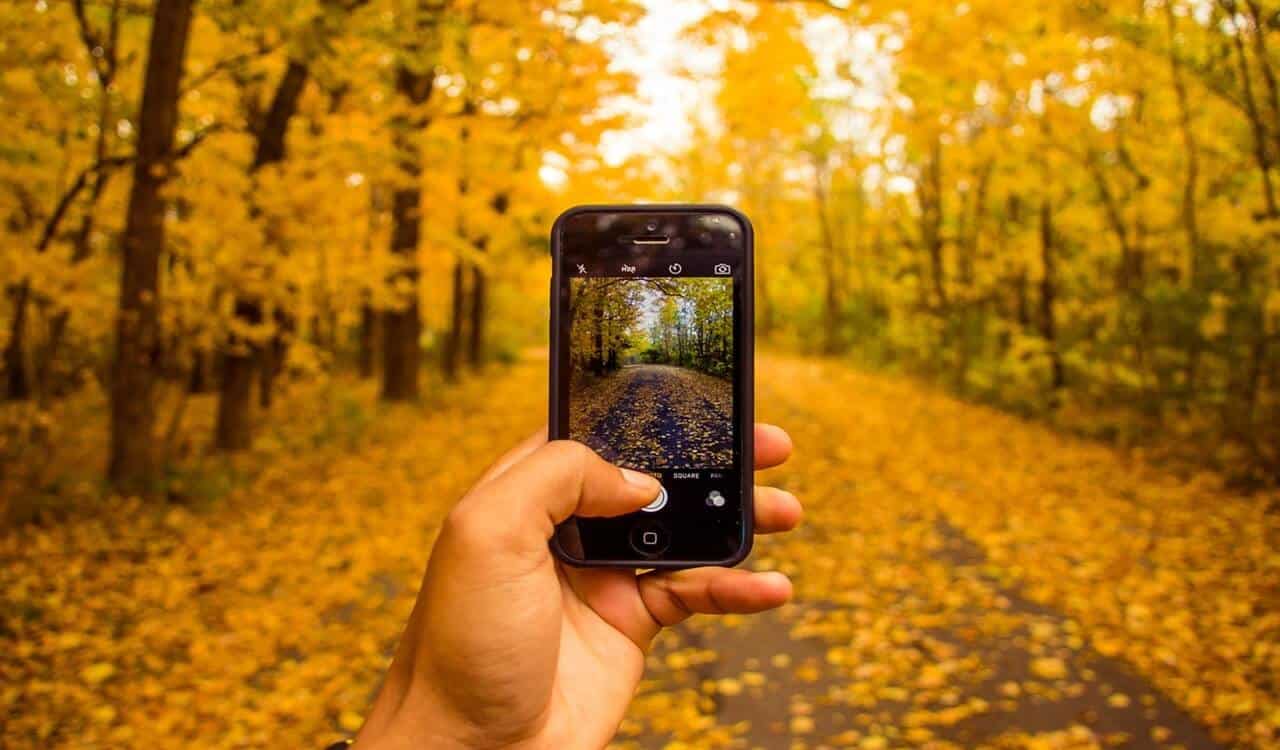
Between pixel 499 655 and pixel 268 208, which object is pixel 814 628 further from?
pixel 268 208

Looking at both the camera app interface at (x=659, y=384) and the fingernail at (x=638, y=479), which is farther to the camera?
the camera app interface at (x=659, y=384)

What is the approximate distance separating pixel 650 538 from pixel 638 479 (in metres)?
0.21

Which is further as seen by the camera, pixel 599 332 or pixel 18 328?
pixel 18 328

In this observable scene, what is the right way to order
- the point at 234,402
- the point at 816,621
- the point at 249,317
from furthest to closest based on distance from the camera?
the point at 234,402, the point at 249,317, the point at 816,621

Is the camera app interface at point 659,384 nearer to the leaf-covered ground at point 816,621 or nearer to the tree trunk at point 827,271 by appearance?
the leaf-covered ground at point 816,621

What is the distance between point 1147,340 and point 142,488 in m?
11.0

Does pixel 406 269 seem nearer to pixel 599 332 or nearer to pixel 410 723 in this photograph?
pixel 599 332

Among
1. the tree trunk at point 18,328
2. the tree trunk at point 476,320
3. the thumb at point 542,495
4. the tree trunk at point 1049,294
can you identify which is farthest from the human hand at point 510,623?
the tree trunk at point 476,320

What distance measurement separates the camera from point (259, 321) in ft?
33.4

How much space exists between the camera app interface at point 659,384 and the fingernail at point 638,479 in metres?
0.16

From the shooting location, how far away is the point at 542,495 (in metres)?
1.76

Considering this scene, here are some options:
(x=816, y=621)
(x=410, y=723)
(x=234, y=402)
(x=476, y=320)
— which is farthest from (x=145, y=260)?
(x=476, y=320)

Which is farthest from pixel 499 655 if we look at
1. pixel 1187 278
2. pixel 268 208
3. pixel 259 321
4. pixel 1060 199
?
pixel 1060 199

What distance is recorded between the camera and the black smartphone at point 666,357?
85.6 inches
